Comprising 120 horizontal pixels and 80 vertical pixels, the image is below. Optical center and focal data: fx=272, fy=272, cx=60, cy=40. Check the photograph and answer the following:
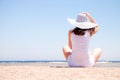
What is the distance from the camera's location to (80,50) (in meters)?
8.08

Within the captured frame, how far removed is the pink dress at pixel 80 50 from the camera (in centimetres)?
803

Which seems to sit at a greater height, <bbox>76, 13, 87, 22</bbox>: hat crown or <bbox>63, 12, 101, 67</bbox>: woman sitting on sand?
<bbox>76, 13, 87, 22</bbox>: hat crown

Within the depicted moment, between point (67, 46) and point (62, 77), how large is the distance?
290 centimetres

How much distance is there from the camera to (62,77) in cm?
591

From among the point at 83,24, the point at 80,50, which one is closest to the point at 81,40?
the point at 80,50

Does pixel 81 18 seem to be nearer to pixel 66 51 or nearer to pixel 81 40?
pixel 81 40

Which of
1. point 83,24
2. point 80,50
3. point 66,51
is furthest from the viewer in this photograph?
point 66,51

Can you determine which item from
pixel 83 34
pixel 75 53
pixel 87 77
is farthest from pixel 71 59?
pixel 87 77

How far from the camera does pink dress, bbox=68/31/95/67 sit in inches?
316

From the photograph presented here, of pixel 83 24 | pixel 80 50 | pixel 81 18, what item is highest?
pixel 81 18

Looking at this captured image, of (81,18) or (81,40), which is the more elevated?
(81,18)

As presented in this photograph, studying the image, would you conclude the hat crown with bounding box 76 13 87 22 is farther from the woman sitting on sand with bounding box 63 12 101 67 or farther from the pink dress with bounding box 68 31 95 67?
the pink dress with bounding box 68 31 95 67

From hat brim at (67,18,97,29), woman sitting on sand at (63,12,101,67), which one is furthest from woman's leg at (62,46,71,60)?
hat brim at (67,18,97,29)

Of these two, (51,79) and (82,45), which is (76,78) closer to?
(51,79)
